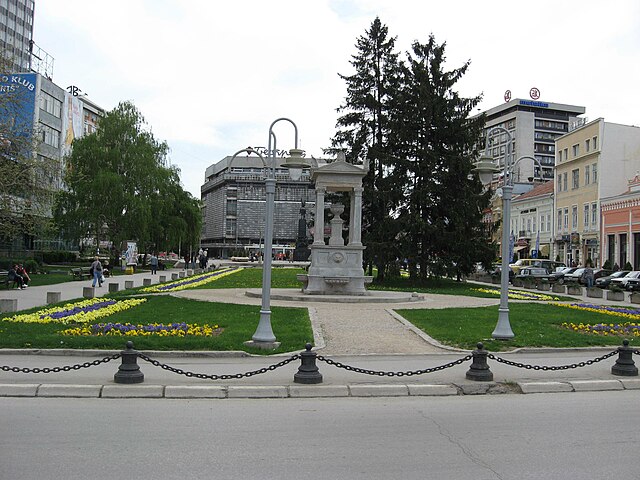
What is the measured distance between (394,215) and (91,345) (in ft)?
97.6

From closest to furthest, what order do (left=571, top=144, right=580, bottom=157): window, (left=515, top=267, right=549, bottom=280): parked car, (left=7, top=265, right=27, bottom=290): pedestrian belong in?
(left=7, top=265, right=27, bottom=290): pedestrian < (left=515, top=267, right=549, bottom=280): parked car < (left=571, top=144, right=580, bottom=157): window

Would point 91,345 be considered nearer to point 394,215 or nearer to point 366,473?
point 366,473

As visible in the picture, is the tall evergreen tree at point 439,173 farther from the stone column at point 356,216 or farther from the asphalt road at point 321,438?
the asphalt road at point 321,438

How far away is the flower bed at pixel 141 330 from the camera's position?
44.3 ft

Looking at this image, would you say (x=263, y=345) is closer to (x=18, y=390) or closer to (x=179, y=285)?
(x=18, y=390)

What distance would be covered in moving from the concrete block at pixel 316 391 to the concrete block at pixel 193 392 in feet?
3.45

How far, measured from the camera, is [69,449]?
6289 millimetres

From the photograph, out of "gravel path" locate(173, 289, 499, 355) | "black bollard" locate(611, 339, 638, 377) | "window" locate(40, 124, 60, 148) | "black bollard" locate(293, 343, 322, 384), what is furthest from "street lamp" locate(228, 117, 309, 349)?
"window" locate(40, 124, 60, 148)

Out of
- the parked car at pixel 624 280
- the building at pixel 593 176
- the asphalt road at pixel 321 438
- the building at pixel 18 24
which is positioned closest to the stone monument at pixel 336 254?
the asphalt road at pixel 321 438

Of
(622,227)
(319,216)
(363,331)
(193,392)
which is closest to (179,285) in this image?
(319,216)

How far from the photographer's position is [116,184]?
51.6 meters

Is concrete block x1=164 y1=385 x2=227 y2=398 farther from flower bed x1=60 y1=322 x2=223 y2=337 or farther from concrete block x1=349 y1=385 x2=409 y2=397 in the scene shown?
flower bed x1=60 y1=322 x2=223 y2=337

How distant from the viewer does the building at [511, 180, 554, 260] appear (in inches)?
2827

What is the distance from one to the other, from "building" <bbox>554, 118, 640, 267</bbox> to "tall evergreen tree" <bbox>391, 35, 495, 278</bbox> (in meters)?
24.9
